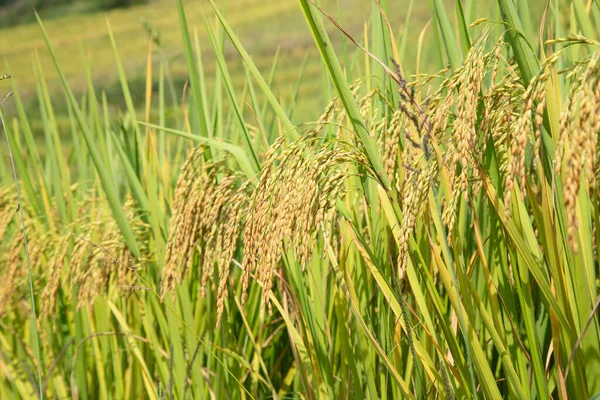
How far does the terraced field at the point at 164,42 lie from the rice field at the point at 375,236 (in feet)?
24.2

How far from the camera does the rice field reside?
94 cm

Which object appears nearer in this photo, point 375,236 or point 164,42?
point 375,236

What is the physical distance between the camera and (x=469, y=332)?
104 centimetres

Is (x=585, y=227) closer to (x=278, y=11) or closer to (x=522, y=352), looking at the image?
(x=522, y=352)

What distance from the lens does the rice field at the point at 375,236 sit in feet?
3.08

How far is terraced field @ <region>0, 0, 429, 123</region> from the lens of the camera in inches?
404

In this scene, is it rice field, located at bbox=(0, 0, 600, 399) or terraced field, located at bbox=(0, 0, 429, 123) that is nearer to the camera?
rice field, located at bbox=(0, 0, 600, 399)

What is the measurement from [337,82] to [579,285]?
49cm

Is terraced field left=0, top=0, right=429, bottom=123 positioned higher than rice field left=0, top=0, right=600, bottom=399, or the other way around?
terraced field left=0, top=0, right=429, bottom=123

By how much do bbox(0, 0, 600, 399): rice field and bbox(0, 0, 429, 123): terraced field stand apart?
7.38m

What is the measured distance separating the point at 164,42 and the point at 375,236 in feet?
29.5

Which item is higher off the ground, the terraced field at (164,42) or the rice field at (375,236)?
the terraced field at (164,42)

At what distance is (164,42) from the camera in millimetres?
9672

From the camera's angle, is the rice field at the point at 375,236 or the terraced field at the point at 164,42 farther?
the terraced field at the point at 164,42
